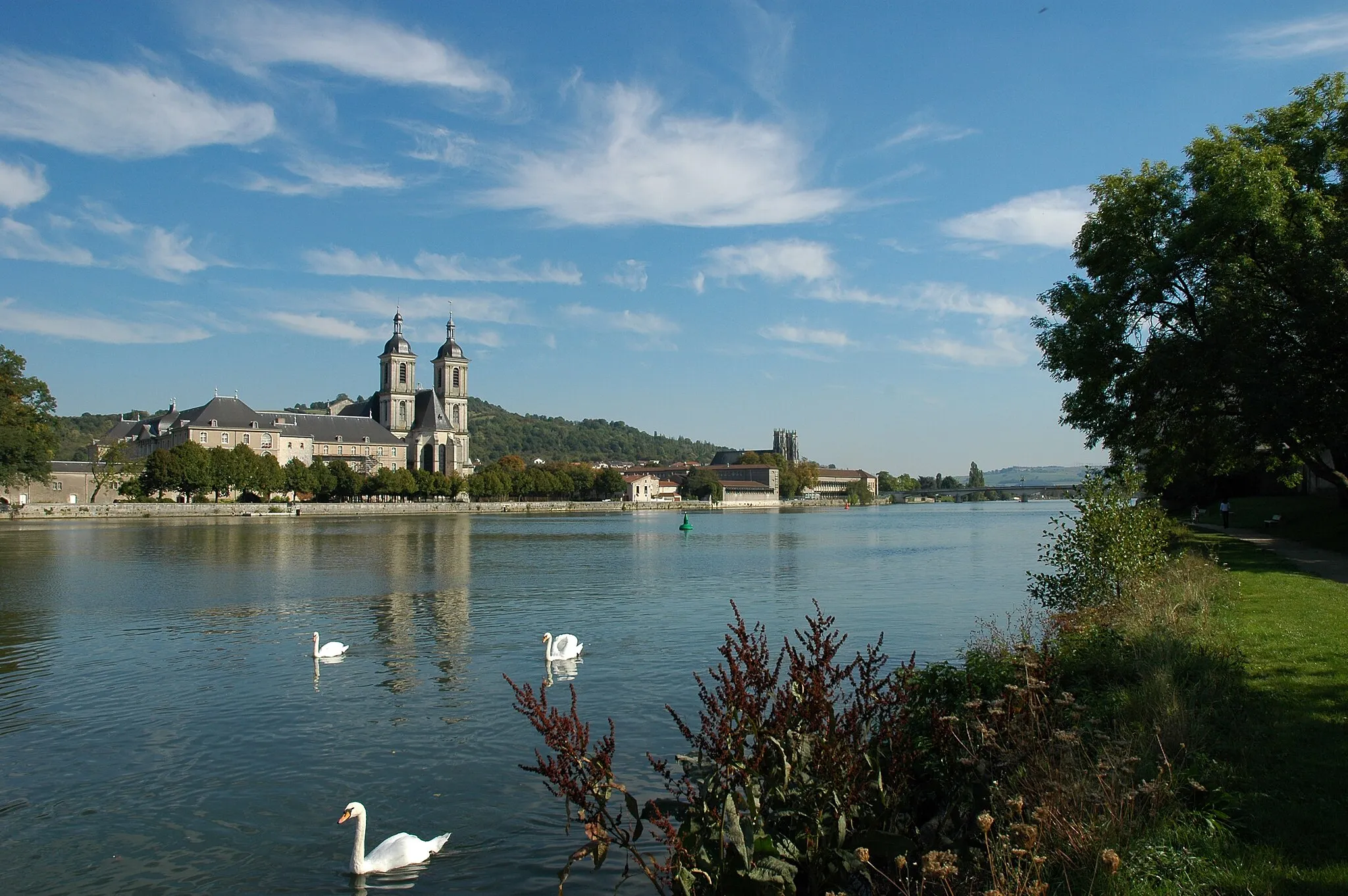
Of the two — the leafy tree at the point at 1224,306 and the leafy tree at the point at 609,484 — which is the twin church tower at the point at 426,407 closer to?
the leafy tree at the point at 609,484

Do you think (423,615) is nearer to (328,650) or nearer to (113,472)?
(328,650)

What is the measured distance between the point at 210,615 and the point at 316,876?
672 inches

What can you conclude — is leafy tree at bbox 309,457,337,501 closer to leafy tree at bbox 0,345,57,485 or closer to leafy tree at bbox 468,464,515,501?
leafy tree at bbox 468,464,515,501

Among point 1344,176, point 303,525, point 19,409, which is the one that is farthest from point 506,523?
point 1344,176

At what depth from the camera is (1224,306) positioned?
80.3ft

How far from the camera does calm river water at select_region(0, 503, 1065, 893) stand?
8.45 m

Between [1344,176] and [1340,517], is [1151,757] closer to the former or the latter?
[1344,176]

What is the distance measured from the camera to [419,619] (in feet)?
72.2

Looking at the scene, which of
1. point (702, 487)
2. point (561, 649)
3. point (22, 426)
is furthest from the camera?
point (702, 487)

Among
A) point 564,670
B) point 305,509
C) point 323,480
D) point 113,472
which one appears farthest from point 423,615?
point 323,480

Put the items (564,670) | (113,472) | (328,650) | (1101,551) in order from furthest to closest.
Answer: (113,472) → (1101,551) → (328,650) → (564,670)

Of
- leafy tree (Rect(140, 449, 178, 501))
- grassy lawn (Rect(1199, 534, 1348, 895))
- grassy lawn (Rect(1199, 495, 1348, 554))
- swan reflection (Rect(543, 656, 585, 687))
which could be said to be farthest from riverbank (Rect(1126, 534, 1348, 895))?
leafy tree (Rect(140, 449, 178, 501))

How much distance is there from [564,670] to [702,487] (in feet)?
546

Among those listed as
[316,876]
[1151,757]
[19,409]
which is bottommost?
[316,876]
